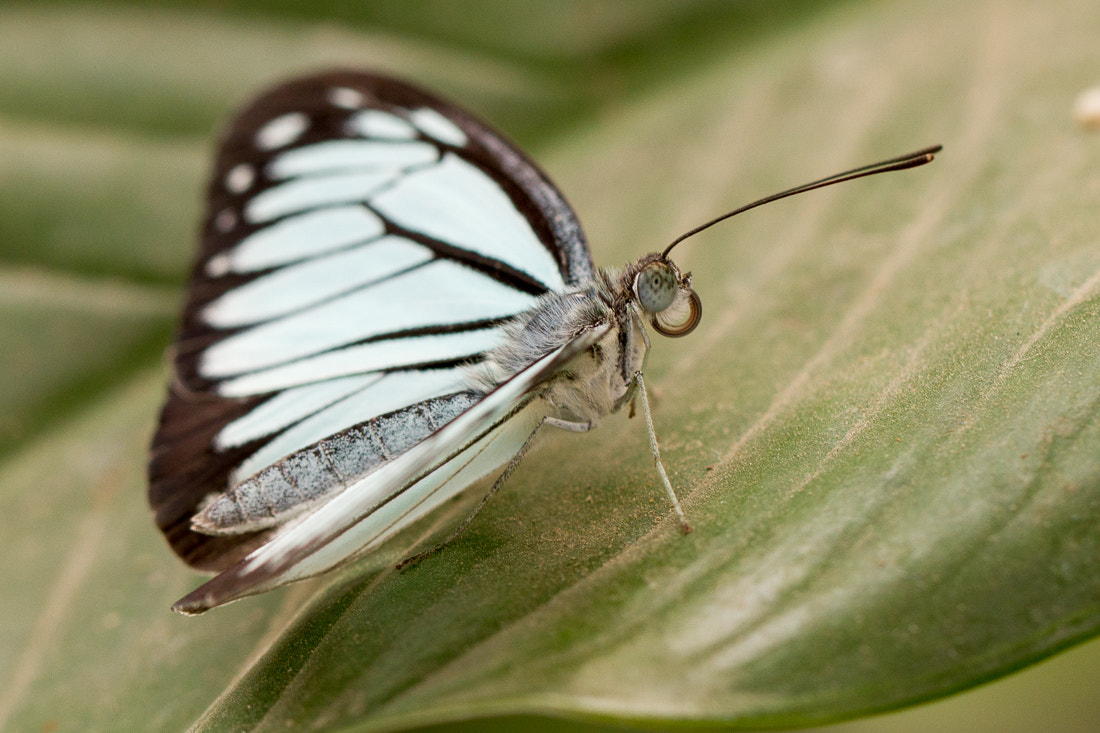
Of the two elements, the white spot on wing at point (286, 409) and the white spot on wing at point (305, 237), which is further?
the white spot on wing at point (305, 237)

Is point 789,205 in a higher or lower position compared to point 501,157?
lower

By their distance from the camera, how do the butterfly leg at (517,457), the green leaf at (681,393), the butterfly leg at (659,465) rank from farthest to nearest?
the butterfly leg at (517,457) → the butterfly leg at (659,465) → the green leaf at (681,393)

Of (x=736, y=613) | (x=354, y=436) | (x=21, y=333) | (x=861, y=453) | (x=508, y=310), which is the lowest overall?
(x=736, y=613)

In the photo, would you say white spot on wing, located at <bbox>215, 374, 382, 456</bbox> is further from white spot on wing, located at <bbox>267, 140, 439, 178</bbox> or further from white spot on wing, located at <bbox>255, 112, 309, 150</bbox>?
white spot on wing, located at <bbox>255, 112, 309, 150</bbox>

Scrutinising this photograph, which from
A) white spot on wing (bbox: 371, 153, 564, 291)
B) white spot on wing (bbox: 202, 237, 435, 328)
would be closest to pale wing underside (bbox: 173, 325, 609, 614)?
white spot on wing (bbox: 371, 153, 564, 291)

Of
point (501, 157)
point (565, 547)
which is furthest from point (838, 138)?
point (565, 547)

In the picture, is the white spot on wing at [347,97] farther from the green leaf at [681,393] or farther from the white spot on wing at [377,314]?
the green leaf at [681,393]

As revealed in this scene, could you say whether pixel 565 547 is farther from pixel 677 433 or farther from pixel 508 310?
pixel 508 310

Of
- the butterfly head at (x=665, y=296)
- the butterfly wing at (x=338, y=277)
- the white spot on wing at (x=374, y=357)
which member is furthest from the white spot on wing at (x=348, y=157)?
the butterfly head at (x=665, y=296)
